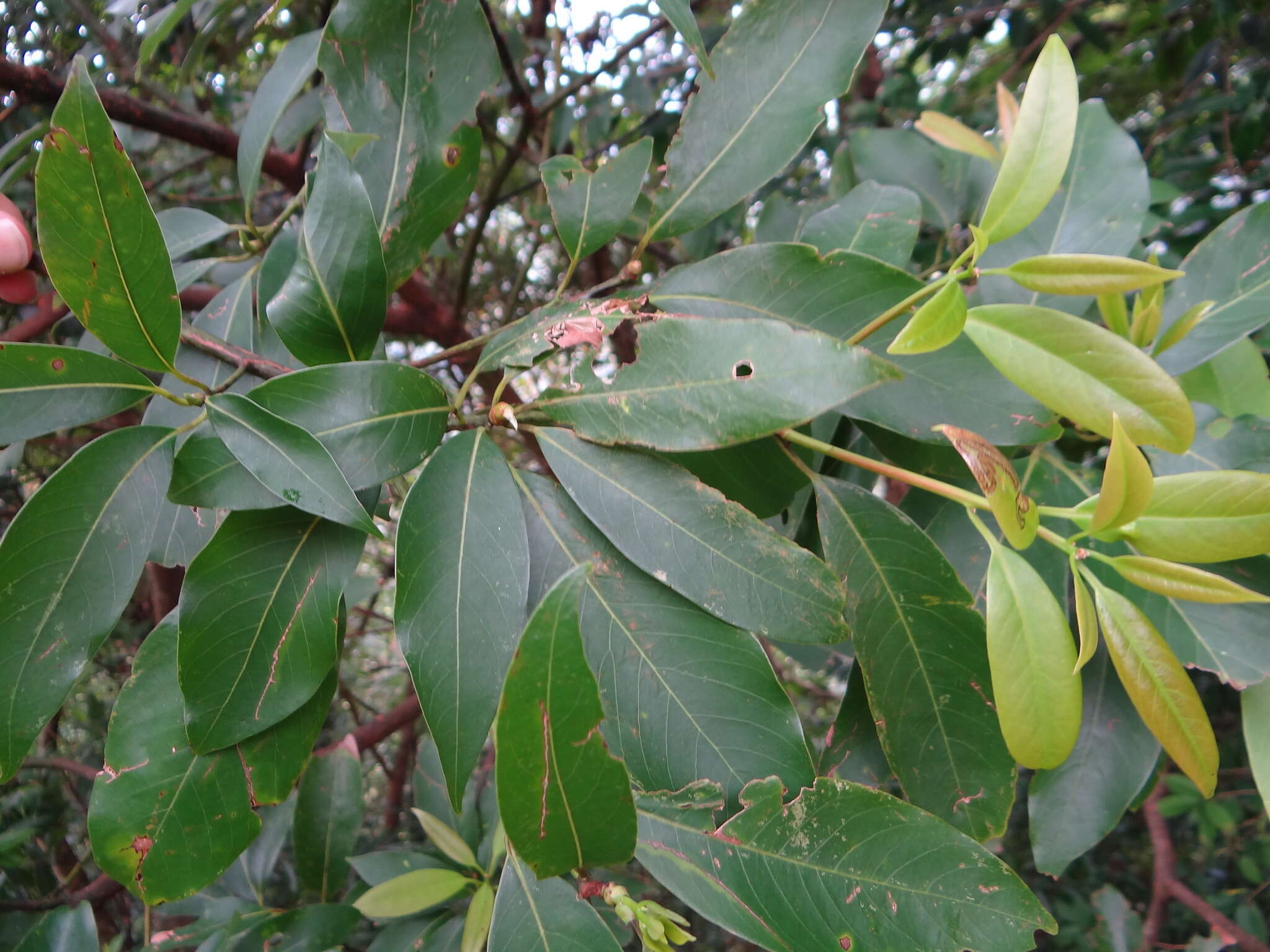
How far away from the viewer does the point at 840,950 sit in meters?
0.38

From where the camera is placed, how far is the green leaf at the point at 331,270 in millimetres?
427

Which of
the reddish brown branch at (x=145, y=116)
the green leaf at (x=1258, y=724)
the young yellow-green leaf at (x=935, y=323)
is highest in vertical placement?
the reddish brown branch at (x=145, y=116)

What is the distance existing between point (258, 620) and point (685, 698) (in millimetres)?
262

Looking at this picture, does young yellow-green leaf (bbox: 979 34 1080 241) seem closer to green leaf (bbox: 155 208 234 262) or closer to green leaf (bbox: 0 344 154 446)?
green leaf (bbox: 0 344 154 446)

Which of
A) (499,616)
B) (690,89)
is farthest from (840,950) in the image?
(690,89)

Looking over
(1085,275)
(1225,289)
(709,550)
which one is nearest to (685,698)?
(709,550)

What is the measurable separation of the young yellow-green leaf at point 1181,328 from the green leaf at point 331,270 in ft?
1.88

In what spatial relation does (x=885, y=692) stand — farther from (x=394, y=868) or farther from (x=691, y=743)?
(x=394, y=868)

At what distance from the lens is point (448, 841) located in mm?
829

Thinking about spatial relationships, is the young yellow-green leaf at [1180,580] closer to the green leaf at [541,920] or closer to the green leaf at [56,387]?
the green leaf at [541,920]

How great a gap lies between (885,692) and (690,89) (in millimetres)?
1110

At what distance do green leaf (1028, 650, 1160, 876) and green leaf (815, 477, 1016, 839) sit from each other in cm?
10

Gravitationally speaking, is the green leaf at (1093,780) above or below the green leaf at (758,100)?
below

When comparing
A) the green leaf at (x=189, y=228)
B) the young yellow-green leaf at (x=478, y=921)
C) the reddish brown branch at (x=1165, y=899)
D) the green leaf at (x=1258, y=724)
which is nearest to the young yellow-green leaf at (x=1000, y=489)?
the green leaf at (x=1258, y=724)
